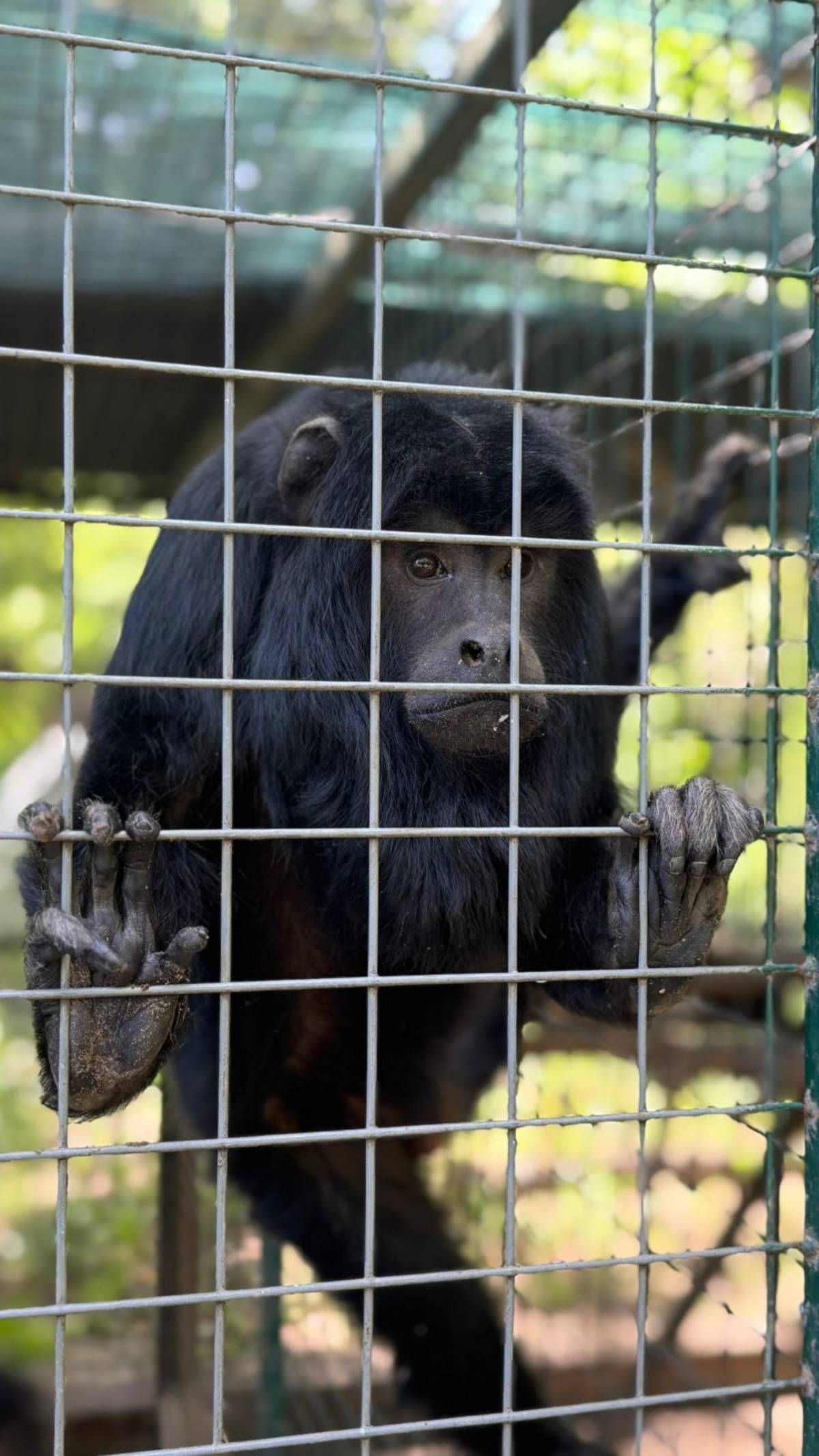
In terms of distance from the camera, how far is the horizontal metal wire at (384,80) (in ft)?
4.56

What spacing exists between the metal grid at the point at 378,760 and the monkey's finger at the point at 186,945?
0.26 feet

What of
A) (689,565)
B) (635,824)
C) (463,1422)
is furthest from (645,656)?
(689,565)

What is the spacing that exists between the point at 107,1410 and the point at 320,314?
3763mm

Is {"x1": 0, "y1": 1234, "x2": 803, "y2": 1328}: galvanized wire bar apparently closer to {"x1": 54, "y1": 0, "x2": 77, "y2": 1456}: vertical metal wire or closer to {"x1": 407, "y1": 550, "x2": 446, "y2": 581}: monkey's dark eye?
{"x1": 54, "y1": 0, "x2": 77, "y2": 1456}: vertical metal wire

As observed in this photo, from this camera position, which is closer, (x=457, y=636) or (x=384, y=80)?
(x=384, y=80)

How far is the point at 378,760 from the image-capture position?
1605 mm

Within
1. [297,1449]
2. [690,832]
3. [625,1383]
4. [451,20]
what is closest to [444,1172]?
[297,1449]

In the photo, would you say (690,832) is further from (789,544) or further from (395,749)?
(789,544)

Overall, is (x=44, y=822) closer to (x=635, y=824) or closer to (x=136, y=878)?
(x=136, y=878)

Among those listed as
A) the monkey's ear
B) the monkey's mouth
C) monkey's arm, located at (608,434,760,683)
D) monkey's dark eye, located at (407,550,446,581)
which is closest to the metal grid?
the monkey's mouth

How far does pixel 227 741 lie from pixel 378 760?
21cm

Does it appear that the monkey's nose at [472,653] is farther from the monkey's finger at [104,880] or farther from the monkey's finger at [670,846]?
the monkey's finger at [104,880]

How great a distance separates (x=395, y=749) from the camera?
7.15 feet

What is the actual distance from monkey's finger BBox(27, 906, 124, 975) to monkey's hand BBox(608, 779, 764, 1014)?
750 millimetres
